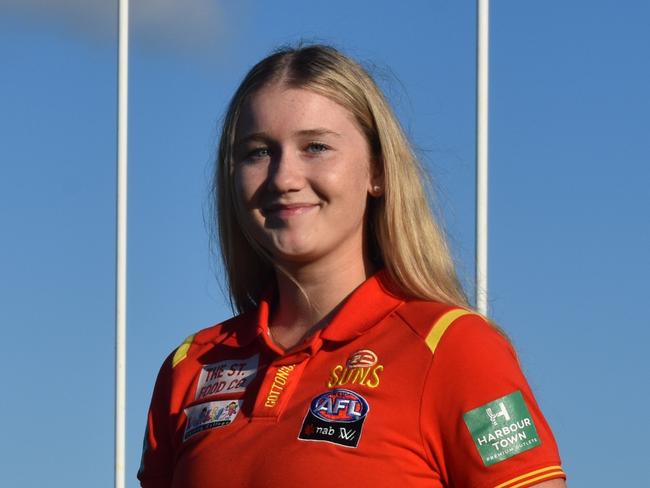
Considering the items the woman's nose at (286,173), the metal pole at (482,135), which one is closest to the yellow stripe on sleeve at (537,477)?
the woman's nose at (286,173)

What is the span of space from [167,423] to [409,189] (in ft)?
2.35

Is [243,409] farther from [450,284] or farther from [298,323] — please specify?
[450,284]

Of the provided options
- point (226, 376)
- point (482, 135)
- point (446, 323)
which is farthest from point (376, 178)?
point (482, 135)

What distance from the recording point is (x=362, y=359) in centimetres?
284

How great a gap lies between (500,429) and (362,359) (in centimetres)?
34

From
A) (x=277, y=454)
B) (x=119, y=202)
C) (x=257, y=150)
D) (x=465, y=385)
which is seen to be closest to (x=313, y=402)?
(x=277, y=454)

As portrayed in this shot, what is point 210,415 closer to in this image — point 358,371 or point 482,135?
point 358,371

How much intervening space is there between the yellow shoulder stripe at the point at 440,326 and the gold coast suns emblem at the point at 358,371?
0.36 ft

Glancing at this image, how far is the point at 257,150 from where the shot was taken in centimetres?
297

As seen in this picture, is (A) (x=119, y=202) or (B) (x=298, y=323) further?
(A) (x=119, y=202)

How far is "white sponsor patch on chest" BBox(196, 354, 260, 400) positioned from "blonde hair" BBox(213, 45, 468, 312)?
0.35m

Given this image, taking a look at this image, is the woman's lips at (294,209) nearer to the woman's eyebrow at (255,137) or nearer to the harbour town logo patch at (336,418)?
the woman's eyebrow at (255,137)

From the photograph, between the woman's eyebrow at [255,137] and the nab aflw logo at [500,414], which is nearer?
the nab aflw logo at [500,414]

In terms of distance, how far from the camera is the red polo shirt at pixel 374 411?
264 cm
